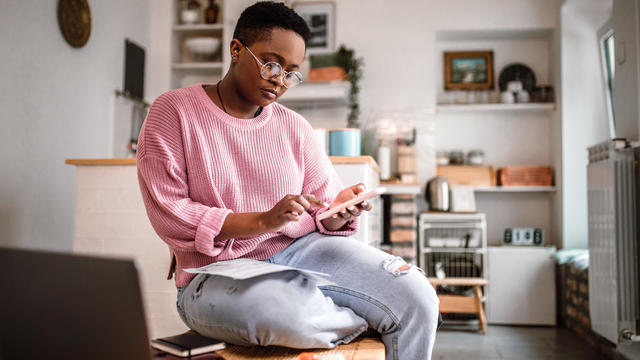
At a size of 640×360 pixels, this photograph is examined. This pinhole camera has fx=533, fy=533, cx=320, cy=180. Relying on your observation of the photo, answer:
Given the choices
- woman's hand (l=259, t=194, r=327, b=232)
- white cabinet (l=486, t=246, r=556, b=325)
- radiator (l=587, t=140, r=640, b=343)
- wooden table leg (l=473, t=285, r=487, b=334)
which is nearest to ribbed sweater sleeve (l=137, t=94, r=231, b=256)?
woman's hand (l=259, t=194, r=327, b=232)

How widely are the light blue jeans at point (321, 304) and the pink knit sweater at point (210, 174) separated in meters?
0.07

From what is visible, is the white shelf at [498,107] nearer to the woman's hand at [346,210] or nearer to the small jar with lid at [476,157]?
the small jar with lid at [476,157]

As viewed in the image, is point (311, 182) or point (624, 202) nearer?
point (311, 182)

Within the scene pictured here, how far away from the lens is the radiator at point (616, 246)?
2.50 meters

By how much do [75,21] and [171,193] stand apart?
267 centimetres

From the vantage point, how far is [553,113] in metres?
4.35

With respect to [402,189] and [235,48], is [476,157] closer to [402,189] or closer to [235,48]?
[402,189]

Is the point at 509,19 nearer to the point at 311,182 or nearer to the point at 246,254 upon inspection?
the point at 311,182

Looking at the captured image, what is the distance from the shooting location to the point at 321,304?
110 centimetres

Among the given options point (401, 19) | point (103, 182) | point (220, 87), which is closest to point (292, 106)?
point (401, 19)

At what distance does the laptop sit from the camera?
Answer: 1.77 ft

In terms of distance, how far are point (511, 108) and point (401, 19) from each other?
45.2 inches

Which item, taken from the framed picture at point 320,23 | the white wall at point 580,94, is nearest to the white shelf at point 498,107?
the white wall at point 580,94

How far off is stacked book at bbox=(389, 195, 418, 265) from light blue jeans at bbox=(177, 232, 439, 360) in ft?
8.57
